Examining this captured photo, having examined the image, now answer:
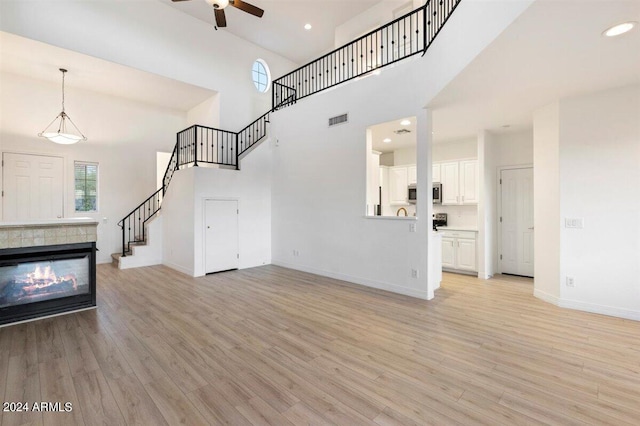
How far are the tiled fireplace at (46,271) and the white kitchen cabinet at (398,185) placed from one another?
21.0 ft

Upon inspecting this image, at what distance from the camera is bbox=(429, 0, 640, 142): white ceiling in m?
2.15

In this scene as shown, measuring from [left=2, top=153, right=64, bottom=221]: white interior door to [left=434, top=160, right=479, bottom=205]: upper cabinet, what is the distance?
9444 mm

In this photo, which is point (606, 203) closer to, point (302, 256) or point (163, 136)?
point (302, 256)

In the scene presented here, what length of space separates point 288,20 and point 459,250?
7.47 m

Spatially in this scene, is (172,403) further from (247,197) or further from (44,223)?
(247,197)

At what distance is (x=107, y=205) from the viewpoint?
7797mm

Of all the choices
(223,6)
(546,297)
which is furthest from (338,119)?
(546,297)

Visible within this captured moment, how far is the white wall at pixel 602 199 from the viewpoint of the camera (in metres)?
3.74

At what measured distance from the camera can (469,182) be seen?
652cm

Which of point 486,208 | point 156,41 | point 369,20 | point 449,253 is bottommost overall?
point 449,253

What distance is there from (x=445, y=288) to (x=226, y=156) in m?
6.43

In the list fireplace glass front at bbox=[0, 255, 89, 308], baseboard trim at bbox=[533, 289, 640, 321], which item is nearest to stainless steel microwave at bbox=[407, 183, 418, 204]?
baseboard trim at bbox=[533, 289, 640, 321]

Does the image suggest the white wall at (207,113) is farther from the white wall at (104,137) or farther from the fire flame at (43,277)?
the fire flame at (43,277)

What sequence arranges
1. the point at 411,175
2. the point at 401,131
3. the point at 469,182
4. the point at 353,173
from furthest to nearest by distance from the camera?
the point at 411,175 < the point at 469,182 < the point at 401,131 < the point at 353,173
